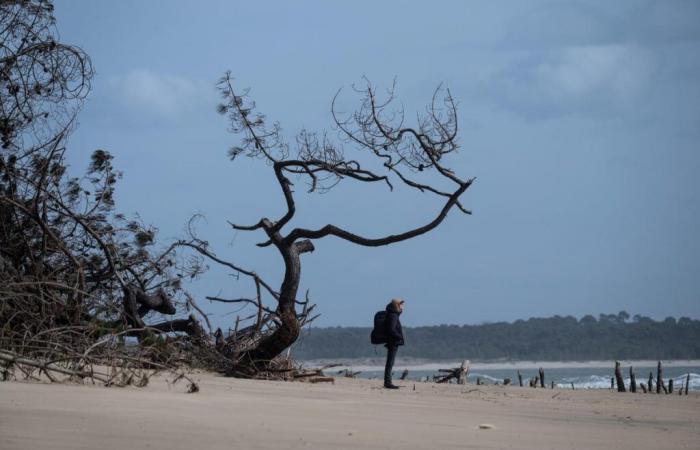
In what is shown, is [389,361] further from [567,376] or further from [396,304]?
[567,376]

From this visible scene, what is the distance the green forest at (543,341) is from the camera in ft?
355

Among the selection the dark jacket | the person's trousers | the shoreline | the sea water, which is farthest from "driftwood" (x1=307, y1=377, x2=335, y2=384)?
the shoreline

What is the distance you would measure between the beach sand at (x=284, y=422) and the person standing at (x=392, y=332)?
3539 mm

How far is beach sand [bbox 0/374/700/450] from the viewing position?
669 centimetres

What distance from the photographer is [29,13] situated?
47.2 ft

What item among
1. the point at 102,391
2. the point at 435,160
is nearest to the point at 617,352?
the point at 435,160

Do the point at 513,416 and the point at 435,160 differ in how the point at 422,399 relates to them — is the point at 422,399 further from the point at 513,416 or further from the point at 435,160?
the point at 435,160

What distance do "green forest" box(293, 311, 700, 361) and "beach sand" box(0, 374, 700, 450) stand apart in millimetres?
90033

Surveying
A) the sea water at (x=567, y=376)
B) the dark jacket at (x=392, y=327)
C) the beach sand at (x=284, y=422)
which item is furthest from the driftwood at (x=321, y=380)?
the sea water at (x=567, y=376)

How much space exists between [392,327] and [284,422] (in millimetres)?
8514

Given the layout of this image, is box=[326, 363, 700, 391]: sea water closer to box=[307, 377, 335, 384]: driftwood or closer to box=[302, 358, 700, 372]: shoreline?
box=[302, 358, 700, 372]: shoreline

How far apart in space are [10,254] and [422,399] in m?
6.13

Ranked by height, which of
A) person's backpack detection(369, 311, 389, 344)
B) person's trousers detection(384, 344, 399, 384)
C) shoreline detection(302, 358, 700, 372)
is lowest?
person's trousers detection(384, 344, 399, 384)

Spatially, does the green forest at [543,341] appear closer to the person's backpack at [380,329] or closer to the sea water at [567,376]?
the sea water at [567,376]
